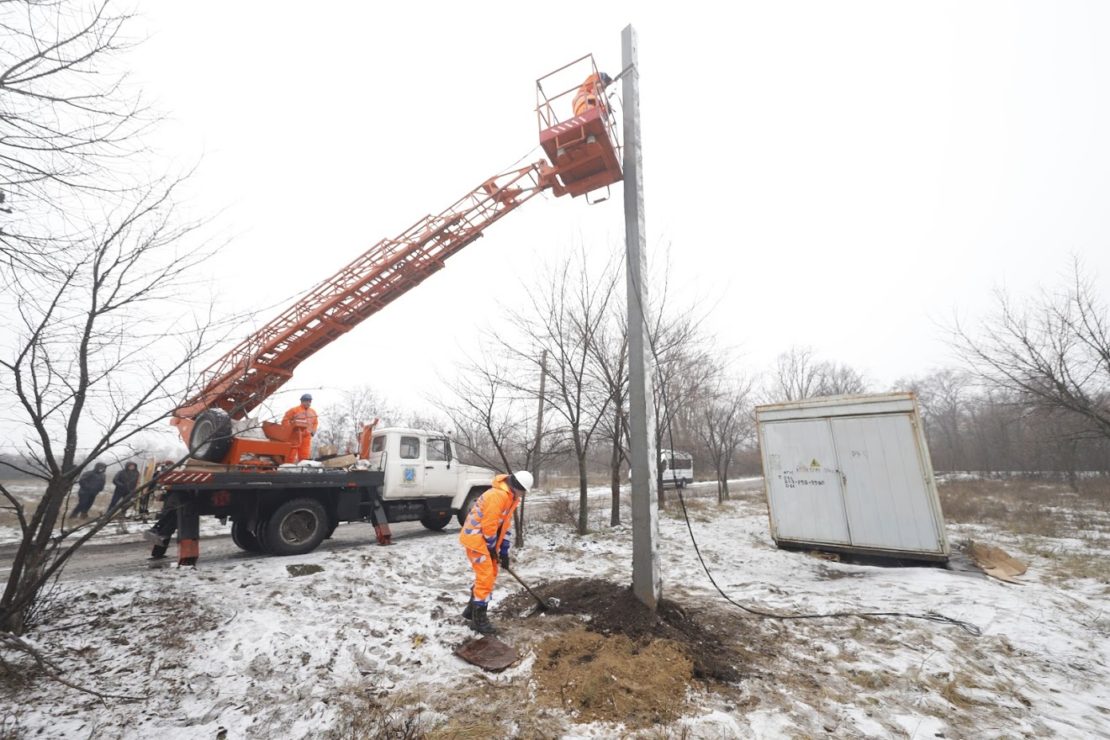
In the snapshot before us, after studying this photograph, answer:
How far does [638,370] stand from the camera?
4816mm

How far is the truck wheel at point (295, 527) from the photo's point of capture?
7.36 meters

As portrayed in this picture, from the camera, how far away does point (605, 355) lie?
416 inches

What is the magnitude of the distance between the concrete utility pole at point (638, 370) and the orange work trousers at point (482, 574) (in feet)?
4.89

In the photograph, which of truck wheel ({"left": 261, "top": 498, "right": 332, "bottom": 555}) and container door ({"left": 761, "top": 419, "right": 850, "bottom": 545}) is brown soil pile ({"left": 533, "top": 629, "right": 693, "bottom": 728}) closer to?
container door ({"left": 761, "top": 419, "right": 850, "bottom": 545})

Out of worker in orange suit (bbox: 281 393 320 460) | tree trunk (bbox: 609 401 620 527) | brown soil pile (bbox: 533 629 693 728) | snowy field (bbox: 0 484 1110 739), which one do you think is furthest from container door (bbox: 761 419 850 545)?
worker in orange suit (bbox: 281 393 320 460)

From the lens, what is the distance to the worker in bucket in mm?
4535

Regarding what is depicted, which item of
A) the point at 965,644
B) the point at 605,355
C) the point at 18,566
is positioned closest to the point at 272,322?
the point at 18,566

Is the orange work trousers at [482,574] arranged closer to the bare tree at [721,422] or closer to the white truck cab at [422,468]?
the white truck cab at [422,468]

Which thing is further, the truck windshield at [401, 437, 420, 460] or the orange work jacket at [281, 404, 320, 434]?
the truck windshield at [401, 437, 420, 460]

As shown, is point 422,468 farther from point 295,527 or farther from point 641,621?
point 641,621

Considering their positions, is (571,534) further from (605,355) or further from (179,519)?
(179,519)

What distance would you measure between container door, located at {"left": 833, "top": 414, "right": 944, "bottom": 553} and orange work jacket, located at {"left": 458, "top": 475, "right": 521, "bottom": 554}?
5971mm

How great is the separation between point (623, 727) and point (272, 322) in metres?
8.03

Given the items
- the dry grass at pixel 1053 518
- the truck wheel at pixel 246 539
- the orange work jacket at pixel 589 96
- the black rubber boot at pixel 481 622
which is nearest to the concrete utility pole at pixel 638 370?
the orange work jacket at pixel 589 96
